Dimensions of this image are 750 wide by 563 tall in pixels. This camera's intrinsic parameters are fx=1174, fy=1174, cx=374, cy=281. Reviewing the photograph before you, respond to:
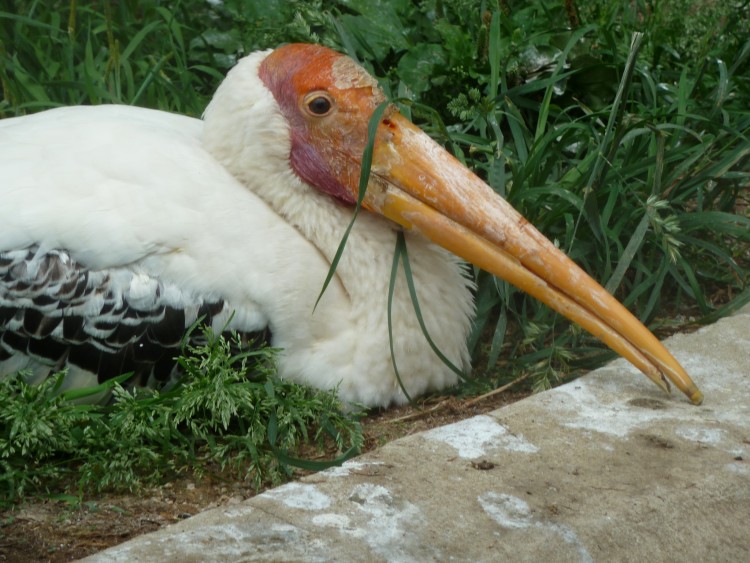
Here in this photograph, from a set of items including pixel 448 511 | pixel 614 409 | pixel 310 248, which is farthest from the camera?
pixel 310 248

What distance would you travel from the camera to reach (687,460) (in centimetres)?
311

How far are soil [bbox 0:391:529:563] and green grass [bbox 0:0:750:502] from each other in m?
0.09

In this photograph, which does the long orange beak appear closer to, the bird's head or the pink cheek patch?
the bird's head

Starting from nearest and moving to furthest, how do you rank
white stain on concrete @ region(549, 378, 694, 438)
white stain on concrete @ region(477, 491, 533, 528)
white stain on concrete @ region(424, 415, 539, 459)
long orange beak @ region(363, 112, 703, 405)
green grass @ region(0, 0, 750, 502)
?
1. white stain on concrete @ region(477, 491, 533, 528)
2. white stain on concrete @ region(424, 415, 539, 459)
3. white stain on concrete @ region(549, 378, 694, 438)
4. long orange beak @ region(363, 112, 703, 405)
5. green grass @ region(0, 0, 750, 502)

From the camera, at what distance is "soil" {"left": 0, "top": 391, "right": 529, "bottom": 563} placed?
2.99m

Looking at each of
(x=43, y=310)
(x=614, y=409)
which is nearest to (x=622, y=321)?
(x=614, y=409)

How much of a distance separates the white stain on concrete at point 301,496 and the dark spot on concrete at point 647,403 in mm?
1153

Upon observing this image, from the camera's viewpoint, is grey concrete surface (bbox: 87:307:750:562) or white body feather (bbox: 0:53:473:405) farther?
white body feather (bbox: 0:53:473:405)

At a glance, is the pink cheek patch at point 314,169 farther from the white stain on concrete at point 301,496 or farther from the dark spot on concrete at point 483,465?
the white stain on concrete at point 301,496

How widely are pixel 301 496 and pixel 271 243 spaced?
1.32 meters

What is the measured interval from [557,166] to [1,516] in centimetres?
263

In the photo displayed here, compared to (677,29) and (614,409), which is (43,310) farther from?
(677,29)

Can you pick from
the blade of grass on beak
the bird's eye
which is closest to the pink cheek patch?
the bird's eye

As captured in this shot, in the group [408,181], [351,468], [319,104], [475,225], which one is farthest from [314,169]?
[351,468]
